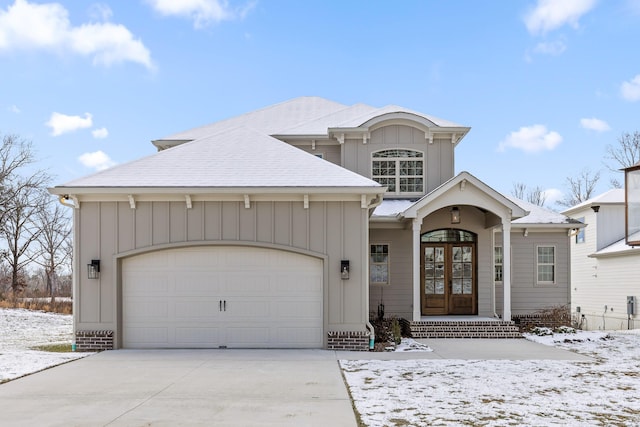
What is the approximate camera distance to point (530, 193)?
45031 millimetres

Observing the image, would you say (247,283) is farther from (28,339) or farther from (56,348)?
(28,339)

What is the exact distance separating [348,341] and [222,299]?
2.76 m

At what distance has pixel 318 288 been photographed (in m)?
12.2

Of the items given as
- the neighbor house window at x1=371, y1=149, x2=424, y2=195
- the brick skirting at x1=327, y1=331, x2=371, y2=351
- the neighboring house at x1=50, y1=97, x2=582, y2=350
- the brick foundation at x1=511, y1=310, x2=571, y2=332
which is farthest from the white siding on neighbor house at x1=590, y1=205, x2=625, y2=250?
the brick skirting at x1=327, y1=331, x2=371, y2=351

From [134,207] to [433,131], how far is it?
8883 millimetres

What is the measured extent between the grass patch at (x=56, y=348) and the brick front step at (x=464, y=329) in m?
7.93

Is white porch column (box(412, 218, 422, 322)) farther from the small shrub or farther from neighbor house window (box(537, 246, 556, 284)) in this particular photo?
neighbor house window (box(537, 246, 556, 284))

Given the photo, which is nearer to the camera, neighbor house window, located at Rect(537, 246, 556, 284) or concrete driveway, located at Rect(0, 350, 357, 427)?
concrete driveway, located at Rect(0, 350, 357, 427)

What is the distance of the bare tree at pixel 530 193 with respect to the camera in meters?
44.8

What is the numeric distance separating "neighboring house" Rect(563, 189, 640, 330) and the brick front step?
9.93 m

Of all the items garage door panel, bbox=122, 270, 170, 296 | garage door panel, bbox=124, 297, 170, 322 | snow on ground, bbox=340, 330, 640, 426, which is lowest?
snow on ground, bbox=340, 330, 640, 426

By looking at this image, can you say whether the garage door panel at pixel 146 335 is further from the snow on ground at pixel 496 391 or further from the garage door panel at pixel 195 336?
the snow on ground at pixel 496 391

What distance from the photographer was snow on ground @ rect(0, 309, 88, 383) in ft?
33.6

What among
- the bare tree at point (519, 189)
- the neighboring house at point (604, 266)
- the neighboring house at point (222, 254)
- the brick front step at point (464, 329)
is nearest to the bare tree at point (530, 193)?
the bare tree at point (519, 189)
